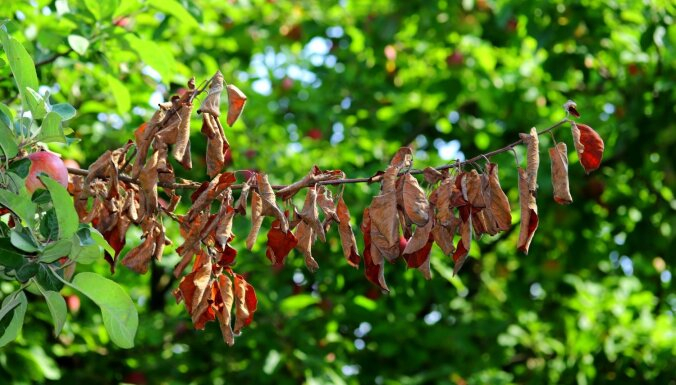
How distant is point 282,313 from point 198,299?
2.11 meters

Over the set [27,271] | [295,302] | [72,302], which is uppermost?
[27,271]

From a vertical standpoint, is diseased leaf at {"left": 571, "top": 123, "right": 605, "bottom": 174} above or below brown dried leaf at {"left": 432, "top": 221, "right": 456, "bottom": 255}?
above

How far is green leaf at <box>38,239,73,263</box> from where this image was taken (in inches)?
53.7

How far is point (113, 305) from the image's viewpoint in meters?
1.43

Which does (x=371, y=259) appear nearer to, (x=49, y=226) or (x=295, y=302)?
(x=49, y=226)

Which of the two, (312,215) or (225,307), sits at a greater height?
(312,215)

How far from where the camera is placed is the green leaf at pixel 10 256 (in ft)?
4.57

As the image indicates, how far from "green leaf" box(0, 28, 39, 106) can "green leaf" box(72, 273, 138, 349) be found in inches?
12.4

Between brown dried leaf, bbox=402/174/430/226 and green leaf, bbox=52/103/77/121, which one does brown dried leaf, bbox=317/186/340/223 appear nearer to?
brown dried leaf, bbox=402/174/430/226

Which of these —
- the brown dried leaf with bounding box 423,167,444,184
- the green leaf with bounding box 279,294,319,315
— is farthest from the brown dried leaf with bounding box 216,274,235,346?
the green leaf with bounding box 279,294,319,315

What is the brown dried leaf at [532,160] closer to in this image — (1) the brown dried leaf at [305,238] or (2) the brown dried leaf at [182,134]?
(1) the brown dried leaf at [305,238]

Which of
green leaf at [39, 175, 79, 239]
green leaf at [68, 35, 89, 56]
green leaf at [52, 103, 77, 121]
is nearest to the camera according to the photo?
green leaf at [39, 175, 79, 239]

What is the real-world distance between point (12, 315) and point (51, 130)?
0.91 feet

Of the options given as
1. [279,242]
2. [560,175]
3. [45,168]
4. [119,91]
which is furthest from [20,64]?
[119,91]
